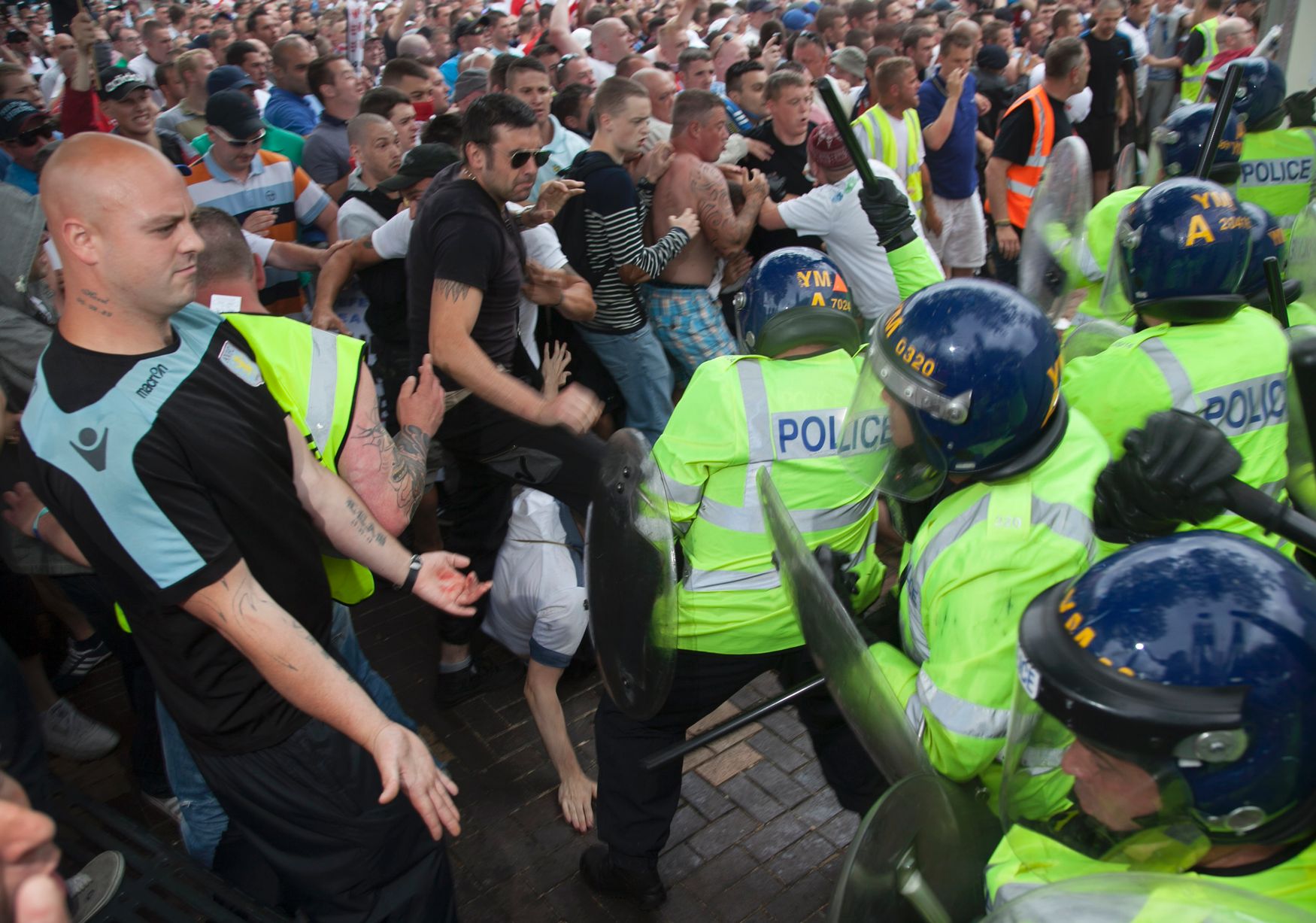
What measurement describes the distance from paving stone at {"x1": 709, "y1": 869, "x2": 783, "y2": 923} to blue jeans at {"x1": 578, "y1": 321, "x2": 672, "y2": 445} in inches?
103

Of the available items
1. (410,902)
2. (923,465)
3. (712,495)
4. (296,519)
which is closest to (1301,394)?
(923,465)

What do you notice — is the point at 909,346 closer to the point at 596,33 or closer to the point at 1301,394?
the point at 1301,394

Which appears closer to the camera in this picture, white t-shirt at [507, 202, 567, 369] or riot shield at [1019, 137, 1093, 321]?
riot shield at [1019, 137, 1093, 321]

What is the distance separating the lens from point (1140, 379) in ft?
8.80

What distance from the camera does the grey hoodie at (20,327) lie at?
3406mm

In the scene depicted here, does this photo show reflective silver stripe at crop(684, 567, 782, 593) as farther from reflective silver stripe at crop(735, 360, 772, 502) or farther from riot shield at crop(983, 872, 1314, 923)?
riot shield at crop(983, 872, 1314, 923)

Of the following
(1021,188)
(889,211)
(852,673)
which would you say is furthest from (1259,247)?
(1021,188)

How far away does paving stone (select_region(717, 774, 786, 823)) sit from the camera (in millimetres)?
3512

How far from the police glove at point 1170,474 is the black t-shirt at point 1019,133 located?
214 inches

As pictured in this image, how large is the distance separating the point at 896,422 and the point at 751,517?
69 cm

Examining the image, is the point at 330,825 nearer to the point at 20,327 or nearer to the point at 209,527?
the point at 209,527

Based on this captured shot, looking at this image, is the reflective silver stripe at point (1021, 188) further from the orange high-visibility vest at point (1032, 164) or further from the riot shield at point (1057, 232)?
the riot shield at point (1057, 232)

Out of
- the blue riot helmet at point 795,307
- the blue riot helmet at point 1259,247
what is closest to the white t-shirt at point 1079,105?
the blue riot helmet at point 1259,247

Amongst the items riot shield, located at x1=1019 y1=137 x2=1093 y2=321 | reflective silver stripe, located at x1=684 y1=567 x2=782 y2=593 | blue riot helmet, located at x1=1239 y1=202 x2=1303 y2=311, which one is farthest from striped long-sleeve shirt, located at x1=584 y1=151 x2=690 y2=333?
blue riot helmet, located at x1=1239 y1=202 x2=1303 y2=311
